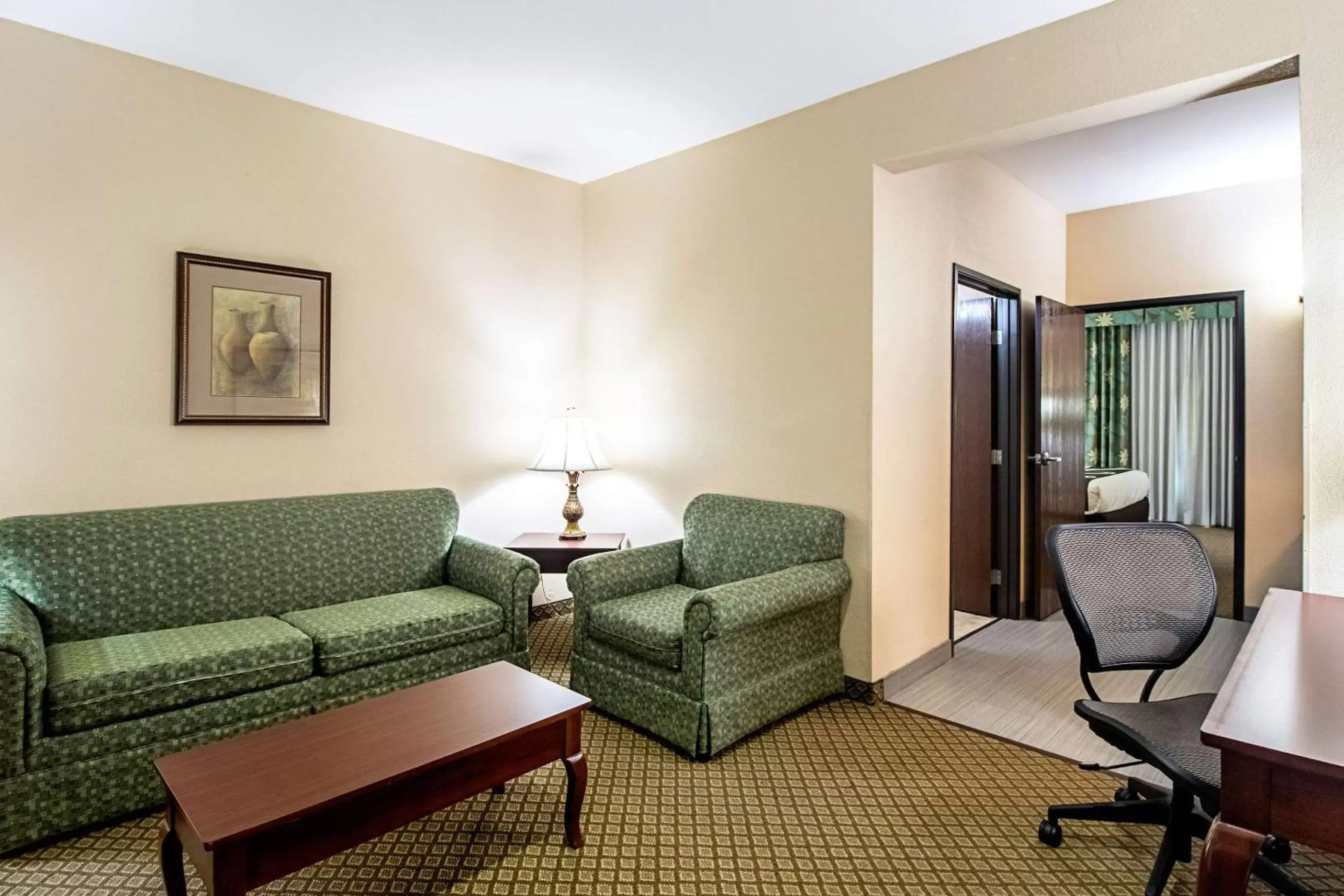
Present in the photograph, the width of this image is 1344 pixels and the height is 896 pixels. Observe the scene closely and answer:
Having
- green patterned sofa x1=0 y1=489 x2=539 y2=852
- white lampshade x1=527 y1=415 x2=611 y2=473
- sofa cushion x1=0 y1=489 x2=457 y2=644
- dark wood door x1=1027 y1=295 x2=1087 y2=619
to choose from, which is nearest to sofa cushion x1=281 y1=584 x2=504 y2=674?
green patterned sofa x1=0 y1=489 x2=539 y2=852

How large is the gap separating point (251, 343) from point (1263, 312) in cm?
527

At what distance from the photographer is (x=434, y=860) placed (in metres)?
2.07

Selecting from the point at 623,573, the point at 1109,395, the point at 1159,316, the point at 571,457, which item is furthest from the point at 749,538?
the point at 1109,395

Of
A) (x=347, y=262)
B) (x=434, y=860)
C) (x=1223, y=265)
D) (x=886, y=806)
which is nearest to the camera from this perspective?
(x=434, y=860)

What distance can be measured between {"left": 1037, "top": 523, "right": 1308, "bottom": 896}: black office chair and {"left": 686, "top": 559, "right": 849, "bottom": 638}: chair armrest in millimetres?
977

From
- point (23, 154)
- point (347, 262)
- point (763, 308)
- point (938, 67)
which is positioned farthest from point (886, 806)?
point (23, 154)

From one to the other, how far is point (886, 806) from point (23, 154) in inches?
146

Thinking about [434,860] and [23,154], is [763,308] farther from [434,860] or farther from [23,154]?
[23,154]

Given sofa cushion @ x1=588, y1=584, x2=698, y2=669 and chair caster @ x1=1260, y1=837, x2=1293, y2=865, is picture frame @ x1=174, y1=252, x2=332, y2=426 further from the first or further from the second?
chair caster @ x1=1260, y1=837, x2=1293, y2=865

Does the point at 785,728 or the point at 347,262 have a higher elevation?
the point at 347,262

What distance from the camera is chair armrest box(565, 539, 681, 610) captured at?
3104 mm

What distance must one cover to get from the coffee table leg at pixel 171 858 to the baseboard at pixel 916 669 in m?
2.54

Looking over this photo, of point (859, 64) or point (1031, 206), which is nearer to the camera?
point (859, 64)

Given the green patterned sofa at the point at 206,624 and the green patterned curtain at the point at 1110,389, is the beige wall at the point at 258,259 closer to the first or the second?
the green patterned sofa at the point at 206,624
